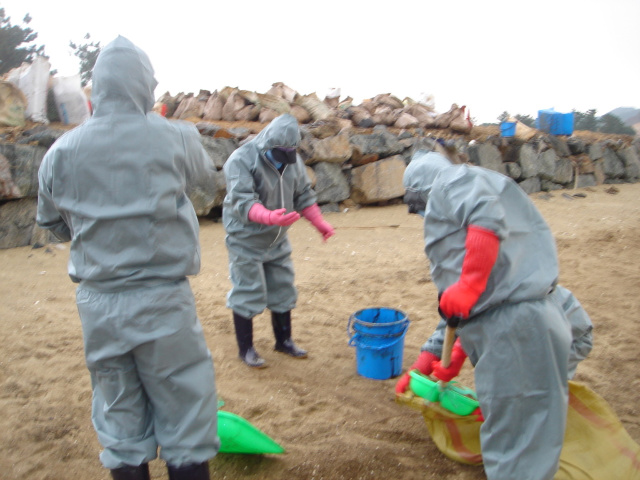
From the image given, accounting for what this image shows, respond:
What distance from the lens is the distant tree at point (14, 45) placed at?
66.2 feet

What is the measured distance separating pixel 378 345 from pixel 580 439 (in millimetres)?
1291

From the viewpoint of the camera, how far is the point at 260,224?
144 inches

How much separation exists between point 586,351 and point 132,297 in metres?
1.99

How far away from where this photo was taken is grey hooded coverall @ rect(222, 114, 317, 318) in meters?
3.53

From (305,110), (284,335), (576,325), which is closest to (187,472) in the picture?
(576,325)

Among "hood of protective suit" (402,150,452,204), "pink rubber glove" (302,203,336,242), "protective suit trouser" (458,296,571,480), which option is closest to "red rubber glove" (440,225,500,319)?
"protective suit trouser" (458,296,571,480)

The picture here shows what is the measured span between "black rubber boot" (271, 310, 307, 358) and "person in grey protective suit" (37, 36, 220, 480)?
1.85 m

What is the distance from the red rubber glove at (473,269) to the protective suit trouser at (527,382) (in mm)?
203

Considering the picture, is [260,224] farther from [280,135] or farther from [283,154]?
[280,135]

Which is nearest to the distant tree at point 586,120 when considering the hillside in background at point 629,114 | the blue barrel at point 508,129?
the blue barrel at point 508,129

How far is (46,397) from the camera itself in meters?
3.32

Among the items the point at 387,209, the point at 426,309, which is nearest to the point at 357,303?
the point at 426,309

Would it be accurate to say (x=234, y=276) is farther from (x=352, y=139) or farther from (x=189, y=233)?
(x=352, y=139)

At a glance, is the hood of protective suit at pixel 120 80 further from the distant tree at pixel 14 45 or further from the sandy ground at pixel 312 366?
the distant tree at pixel 14 45
